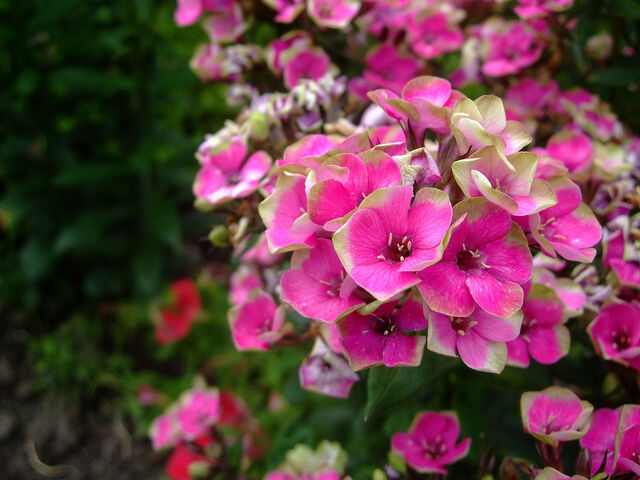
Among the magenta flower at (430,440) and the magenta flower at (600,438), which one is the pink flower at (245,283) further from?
the magenta flower at (600,438)

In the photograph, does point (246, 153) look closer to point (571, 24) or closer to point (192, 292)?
point (571, 24)

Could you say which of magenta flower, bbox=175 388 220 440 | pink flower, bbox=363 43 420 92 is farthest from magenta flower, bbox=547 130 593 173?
magenta flower, bbox=175 388 220 440

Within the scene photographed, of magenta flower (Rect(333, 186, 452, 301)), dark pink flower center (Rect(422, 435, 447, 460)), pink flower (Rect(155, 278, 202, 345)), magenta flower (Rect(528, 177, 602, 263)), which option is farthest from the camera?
pink flower (Rect(155, 278, 202, 345))

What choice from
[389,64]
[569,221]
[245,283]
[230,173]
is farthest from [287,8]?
[569,221]

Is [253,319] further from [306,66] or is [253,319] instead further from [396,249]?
[306,66]

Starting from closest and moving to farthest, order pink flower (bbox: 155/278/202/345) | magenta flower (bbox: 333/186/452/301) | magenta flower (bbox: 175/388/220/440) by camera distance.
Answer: magenta flower (bbox: 333/186/452/301), magenta flower (bbox: 175/388/220/440), pink flower (bbox: 155/278/202/345)

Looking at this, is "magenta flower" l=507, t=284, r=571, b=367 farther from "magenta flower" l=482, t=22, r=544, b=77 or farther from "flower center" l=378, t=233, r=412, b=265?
"magenta flower" l=482, t=22, r=544, b=77

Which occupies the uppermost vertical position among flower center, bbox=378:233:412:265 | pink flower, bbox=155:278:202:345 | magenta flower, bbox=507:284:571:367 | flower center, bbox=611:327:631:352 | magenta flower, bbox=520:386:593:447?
flower center, bbox=378:233:412:265

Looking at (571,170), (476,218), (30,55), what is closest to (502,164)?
(476,218)

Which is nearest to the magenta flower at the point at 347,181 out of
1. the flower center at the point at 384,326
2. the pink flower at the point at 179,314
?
the flower center at the point at 384,326

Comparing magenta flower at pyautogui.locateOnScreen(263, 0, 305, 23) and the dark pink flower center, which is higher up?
magenta flower at pyautogui.locateOnScreen(263, 0, 305, 23)
